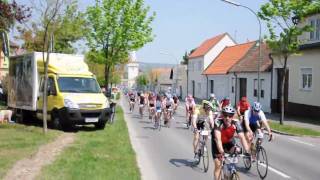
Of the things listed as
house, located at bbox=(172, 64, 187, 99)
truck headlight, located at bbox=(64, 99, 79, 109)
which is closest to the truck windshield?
truck headlight, located at bbox=(64, 99, 79, 109)

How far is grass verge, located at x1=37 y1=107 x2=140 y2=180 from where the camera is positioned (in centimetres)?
1014

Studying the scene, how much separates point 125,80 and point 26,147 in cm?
16761

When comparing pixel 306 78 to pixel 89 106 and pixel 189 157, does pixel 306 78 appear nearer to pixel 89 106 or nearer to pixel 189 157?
pixel 89 106

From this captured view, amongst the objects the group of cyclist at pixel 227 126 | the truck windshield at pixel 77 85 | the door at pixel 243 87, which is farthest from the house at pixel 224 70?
the group of cyclist at pixel 227 126

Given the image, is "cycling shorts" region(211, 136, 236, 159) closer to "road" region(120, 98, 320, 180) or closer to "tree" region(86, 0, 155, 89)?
"road" region(120, 98, 320, 180)

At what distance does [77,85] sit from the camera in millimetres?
21250

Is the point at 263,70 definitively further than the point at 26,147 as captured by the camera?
Yes

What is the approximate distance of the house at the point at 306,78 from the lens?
31672mm

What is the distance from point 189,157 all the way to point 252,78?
107 ft

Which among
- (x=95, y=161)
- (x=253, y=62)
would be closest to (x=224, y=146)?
(x=95, y=161)

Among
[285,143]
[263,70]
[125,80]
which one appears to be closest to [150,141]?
[285,143]

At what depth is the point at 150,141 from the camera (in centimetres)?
1794

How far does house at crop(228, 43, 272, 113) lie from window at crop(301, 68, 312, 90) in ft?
11.6

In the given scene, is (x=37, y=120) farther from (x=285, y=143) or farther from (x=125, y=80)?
(x=125, y=80)
